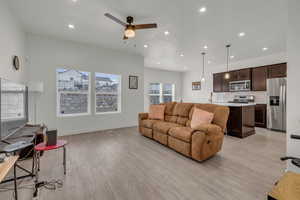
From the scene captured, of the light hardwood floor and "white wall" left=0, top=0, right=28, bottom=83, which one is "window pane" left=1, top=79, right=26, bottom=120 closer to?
"white wall" left=0, top=0, right=28, bottom=83

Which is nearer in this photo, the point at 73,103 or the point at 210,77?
the point at 73,103

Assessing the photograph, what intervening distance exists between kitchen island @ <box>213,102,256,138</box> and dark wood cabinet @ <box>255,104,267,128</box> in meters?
1.35

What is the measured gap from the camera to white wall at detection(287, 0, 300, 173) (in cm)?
164

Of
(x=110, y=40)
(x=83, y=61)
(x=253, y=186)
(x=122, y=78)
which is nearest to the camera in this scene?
(x=253, y=186)

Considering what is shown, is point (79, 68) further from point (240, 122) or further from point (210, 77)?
point (210, 77)

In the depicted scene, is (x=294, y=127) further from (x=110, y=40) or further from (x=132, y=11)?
(x=110, y=40)

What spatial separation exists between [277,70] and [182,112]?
Result: 4.18m

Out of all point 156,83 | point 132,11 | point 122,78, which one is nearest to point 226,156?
point 132,11

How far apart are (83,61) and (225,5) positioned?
412 cm

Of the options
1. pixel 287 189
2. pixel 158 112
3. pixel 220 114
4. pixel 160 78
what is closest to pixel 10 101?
pixel 158 112

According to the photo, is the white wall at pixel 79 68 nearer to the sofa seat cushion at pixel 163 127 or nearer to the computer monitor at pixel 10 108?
the computer monitor at pixel 10 108

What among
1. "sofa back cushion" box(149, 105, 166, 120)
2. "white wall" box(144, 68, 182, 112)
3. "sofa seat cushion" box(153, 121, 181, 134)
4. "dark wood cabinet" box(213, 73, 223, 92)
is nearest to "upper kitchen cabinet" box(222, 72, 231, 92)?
"dark wood cabinet" box(213, 73, 223, 92)

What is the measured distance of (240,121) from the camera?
3.88 m

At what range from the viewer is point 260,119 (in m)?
5.18
